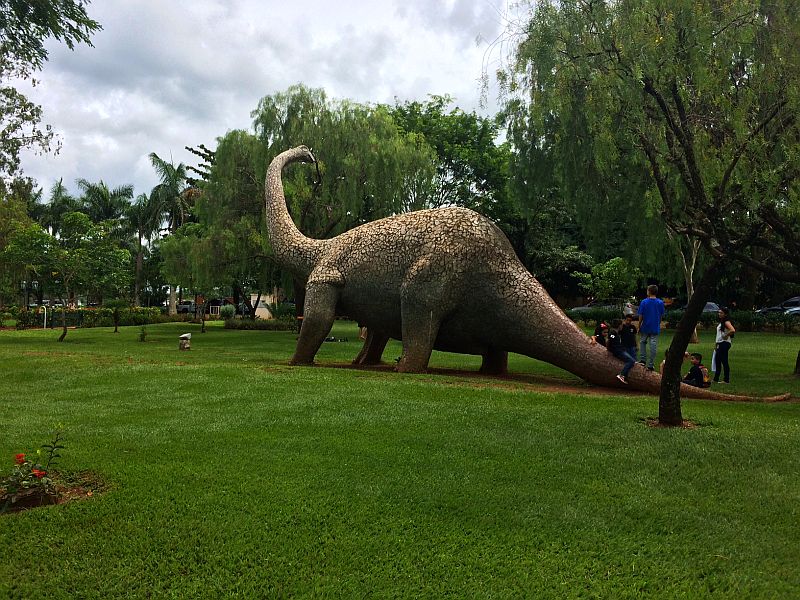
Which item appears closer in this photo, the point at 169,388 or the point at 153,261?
the point at 169,388

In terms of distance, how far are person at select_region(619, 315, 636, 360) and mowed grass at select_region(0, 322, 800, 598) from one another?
181 cm

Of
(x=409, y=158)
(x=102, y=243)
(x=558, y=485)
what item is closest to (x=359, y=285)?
(x=558, y=485)

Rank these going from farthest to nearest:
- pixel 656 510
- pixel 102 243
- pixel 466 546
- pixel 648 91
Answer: pixel 102 243
pixel 648 91
pixel 656 510
pixel 466 546

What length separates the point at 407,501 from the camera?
13.5ft

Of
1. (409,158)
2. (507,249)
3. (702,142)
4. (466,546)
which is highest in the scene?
(409,158)

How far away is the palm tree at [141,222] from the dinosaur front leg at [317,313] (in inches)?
1474

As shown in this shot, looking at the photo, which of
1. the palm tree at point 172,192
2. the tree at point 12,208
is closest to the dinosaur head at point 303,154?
the tree at point 12,208

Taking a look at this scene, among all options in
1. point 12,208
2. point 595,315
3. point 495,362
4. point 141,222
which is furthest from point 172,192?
point 495,362

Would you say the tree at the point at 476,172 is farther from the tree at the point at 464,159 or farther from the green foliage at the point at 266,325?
A: the green foliage at the point at 266,325

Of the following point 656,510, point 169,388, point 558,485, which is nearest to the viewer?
point 656,510

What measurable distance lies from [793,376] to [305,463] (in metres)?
11.3

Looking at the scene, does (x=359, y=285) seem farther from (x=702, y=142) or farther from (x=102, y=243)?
(x=102, y=243)

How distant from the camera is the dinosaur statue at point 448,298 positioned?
913cm

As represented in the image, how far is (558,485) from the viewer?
444cm
